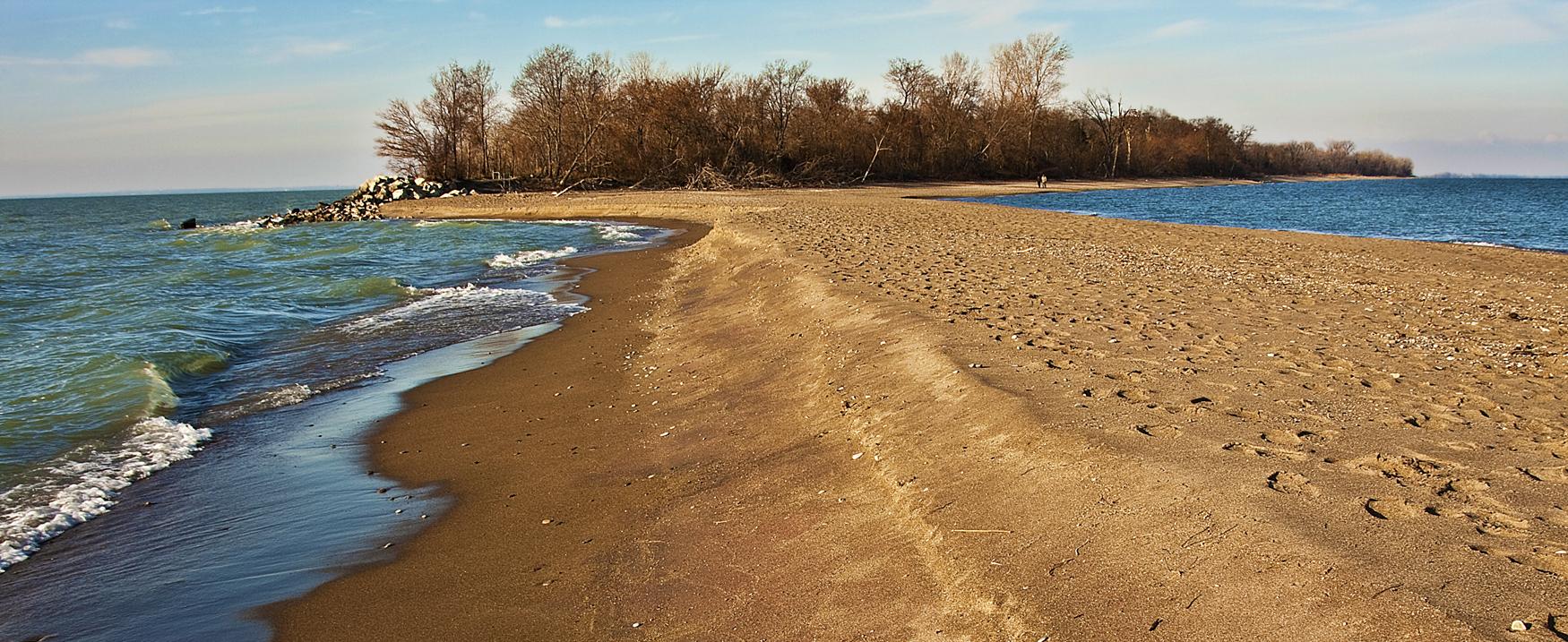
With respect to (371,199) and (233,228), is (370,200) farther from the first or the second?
(233,228)

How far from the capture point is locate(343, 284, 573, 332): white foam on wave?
1338 centimetres

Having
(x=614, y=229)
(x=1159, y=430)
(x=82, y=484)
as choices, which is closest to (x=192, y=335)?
(x=82, y=484)

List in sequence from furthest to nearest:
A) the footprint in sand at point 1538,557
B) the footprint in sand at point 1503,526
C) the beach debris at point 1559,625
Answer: the footprint in sand at point 1503,526
the footprint in sand at point 1538,557
the beach debris at point 1559,625

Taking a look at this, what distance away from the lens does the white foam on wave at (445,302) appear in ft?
43.9

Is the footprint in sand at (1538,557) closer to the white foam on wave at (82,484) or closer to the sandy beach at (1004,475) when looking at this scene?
the sandy beach at (1004,475)

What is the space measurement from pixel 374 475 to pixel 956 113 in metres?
70.1

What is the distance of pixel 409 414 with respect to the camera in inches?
314

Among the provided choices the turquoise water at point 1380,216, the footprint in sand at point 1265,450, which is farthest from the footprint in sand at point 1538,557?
the turquoise water at point 1380,216

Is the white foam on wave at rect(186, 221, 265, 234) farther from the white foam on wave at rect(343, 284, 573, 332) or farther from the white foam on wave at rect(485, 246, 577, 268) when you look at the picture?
the white foam on wave at rect(343, 284, 573, 332)

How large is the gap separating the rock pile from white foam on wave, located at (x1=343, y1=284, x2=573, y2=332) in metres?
30.8

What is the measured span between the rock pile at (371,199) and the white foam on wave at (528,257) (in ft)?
77.3

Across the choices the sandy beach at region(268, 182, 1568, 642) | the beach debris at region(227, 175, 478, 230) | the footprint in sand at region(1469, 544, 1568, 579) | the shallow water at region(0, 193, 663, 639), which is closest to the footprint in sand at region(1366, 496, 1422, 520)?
the sandy beach at region(268, 182, 1568, 642)

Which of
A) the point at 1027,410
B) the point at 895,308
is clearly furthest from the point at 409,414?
the point at 1027,410

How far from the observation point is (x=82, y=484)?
20.7 ft
